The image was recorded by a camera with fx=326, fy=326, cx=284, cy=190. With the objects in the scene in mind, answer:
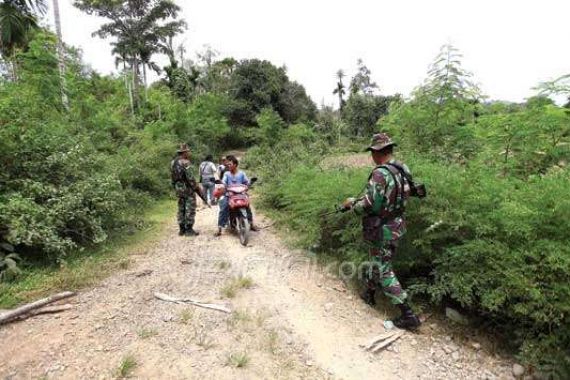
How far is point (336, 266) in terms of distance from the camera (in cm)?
504

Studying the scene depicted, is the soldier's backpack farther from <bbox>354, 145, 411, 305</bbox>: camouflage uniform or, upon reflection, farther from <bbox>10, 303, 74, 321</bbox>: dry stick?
<bbox>354, 145, 411, 305</bbox>: camouflage uniform

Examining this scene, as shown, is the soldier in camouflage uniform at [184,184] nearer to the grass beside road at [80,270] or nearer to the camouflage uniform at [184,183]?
the camouflage uniform at [184,183]

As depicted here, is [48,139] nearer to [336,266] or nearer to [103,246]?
[103,246]

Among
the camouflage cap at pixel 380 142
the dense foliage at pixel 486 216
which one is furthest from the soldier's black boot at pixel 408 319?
the camouflage cap at pixel 380 142

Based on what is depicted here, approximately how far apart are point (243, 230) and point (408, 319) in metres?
3.49

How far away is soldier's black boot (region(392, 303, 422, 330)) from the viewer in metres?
3.61

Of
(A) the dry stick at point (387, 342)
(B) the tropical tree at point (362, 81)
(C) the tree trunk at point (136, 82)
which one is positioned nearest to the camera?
(A) the dry stick at point (387, 342)

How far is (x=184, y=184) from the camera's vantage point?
6.38 metres

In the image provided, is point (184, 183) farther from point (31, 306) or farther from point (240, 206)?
point (31, 306)

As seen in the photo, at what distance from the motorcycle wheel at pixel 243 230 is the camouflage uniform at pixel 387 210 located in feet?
10.0

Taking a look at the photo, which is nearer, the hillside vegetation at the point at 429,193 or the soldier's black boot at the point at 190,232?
the hillside vegetation at the point at 429,193

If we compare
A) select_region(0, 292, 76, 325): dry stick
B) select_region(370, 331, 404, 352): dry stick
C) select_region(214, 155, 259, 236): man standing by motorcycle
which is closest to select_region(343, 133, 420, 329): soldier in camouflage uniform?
select_region(370, 331, 404, 352): dry stick

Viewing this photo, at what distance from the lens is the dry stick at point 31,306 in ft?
11.4

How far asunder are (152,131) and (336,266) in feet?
42.6
